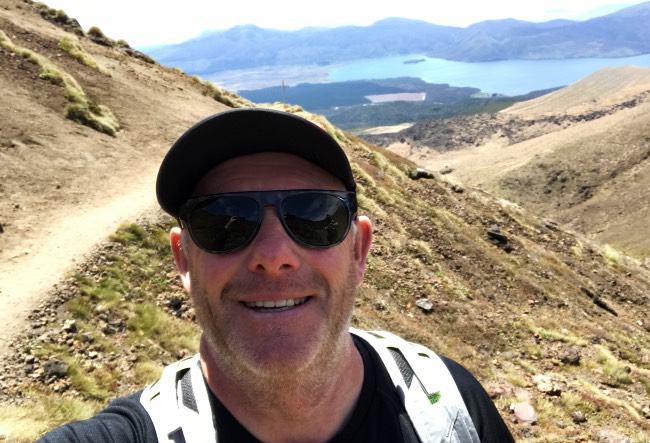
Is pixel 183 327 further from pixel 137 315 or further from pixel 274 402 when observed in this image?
pixel 274 402

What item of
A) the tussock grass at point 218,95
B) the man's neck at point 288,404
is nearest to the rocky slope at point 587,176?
the tussock grass at point 218,95

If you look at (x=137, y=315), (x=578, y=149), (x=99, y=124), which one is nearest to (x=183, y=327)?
(x=137, y=315)

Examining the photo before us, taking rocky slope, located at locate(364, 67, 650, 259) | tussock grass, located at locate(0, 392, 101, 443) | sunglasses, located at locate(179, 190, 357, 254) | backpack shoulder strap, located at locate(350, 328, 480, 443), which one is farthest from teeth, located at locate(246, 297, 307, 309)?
rocky slope, located at locate(364, 67, 650, 259)

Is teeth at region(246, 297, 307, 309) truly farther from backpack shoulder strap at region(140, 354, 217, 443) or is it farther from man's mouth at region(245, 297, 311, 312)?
backpack shoulder strap at region(140, 354, 217, 443)

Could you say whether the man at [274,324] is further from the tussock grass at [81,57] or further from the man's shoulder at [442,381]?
the tussock grass at [81,57]

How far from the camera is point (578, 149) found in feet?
288

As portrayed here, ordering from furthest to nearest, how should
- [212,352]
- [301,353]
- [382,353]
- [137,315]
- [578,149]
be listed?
[578,149], [137,315], [382,353], [212,352], [301,353]

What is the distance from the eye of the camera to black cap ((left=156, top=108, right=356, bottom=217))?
3.06 m

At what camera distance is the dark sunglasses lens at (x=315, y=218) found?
313 centimetres

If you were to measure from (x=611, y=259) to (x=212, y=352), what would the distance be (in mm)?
29793

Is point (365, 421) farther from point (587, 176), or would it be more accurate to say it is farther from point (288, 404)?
point (587, 176)

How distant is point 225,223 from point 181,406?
3.86ft

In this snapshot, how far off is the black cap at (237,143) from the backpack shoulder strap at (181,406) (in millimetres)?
1279

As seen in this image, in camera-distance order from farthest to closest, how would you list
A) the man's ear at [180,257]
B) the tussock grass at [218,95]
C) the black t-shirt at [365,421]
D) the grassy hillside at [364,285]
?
the tussock grass at [218,95] < the grassy hillside at [364,285] < the man's ear at [180,257] < the black t-shirt at [365,421]
